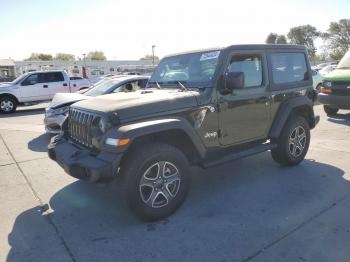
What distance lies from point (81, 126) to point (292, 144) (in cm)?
332

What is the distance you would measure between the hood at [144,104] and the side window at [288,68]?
1.62 metres

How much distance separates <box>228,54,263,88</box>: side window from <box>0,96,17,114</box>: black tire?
1316 cm

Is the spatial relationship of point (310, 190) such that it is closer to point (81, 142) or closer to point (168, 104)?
point (168, 104)

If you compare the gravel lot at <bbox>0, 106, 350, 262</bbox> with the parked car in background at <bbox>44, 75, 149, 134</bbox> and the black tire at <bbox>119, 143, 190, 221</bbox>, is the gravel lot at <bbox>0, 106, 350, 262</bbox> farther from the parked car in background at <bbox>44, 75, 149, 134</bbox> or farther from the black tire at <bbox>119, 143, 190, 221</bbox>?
the parked car in background at <bbox>44, 75, 149, 134</bbox>

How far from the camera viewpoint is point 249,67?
15.9 ft

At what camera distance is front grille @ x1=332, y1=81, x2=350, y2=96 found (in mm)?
9289

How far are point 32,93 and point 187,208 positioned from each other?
43.5 feet

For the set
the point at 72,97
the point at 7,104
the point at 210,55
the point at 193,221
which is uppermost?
the point at 210,55

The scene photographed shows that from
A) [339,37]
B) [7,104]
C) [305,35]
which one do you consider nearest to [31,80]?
[7,104]

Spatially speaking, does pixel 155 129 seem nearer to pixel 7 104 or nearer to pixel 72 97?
pixel 72 97

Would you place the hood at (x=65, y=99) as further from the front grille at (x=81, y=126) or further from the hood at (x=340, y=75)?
the hood at (x=340, y=75)

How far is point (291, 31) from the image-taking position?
258 feet

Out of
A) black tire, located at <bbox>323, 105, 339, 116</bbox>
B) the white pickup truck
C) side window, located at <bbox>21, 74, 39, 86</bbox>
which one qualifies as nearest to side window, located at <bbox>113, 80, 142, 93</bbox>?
black tire, located at <bbox>323, 105, 339, 116</bbox>

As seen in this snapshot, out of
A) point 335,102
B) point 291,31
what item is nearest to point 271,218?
point 335,102
